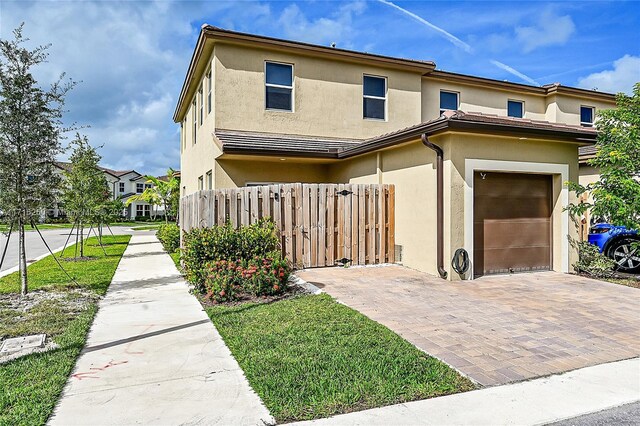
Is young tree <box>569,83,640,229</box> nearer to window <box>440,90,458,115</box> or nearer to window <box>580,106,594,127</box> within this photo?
window <box>440,90,458,115</box>

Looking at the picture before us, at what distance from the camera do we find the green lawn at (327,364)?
3590mm

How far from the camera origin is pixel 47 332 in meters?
5.61

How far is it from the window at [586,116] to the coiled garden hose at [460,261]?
1352cm

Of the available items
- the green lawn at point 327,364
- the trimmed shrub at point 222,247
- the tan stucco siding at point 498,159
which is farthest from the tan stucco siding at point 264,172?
the green lawn at point 327,364

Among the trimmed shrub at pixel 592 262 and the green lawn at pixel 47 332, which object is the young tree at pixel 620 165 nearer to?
the trimmed shrub at pixel 592 262

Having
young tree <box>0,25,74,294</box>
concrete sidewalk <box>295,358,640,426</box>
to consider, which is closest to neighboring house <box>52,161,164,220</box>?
young tree <box>0,25,74,294</box>

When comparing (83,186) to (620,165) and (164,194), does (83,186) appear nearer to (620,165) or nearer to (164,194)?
(164,194)

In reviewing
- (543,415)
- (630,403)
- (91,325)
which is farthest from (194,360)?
(630,403)

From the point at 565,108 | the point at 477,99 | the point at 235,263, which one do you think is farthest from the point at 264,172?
the point at 565,108

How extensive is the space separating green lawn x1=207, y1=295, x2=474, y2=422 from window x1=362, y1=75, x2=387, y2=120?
Result: 9.94 meters

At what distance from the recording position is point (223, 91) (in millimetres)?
12414

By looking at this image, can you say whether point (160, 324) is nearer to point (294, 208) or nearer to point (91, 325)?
point (91, 325)

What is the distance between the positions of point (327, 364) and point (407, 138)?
21.2 ft

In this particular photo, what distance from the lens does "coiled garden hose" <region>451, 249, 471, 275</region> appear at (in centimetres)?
886
